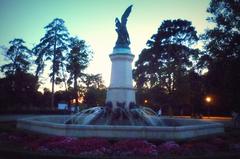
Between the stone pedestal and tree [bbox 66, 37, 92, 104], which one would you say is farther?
tree [bbox 66, 37, 92, 104]

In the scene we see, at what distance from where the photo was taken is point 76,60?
57.2 metres

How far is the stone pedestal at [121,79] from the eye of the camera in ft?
64.9

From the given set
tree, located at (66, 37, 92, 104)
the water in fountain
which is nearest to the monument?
the water in fountain

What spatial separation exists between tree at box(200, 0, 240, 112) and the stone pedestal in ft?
34.7

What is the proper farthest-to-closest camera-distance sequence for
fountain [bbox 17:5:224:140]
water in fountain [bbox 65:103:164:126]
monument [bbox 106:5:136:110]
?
monument [bbox 106:5:136:110], water in fountain [bbox 65:103:164:126], fountain [bbox 17:5:224:140]

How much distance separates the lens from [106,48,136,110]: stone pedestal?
19.8 metres

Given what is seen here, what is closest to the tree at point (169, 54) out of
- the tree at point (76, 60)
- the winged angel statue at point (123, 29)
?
the tree at point (76, 60)

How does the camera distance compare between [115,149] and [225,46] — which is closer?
[115,149]

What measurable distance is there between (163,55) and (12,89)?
26.1 m

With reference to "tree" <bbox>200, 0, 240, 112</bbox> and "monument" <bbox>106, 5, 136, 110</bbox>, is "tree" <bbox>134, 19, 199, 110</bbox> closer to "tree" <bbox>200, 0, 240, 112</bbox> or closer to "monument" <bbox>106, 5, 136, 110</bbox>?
"tree" <bbox>200, 0, 240, 112</bbox>

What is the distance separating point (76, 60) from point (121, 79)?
38.1 metres

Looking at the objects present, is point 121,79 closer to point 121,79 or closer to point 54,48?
point 121,79

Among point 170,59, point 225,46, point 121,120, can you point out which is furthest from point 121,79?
point 170,59

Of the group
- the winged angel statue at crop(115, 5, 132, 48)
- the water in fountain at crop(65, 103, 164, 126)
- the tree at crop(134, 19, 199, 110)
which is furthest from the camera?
the tree at crop(134, 19, 199, 110)
